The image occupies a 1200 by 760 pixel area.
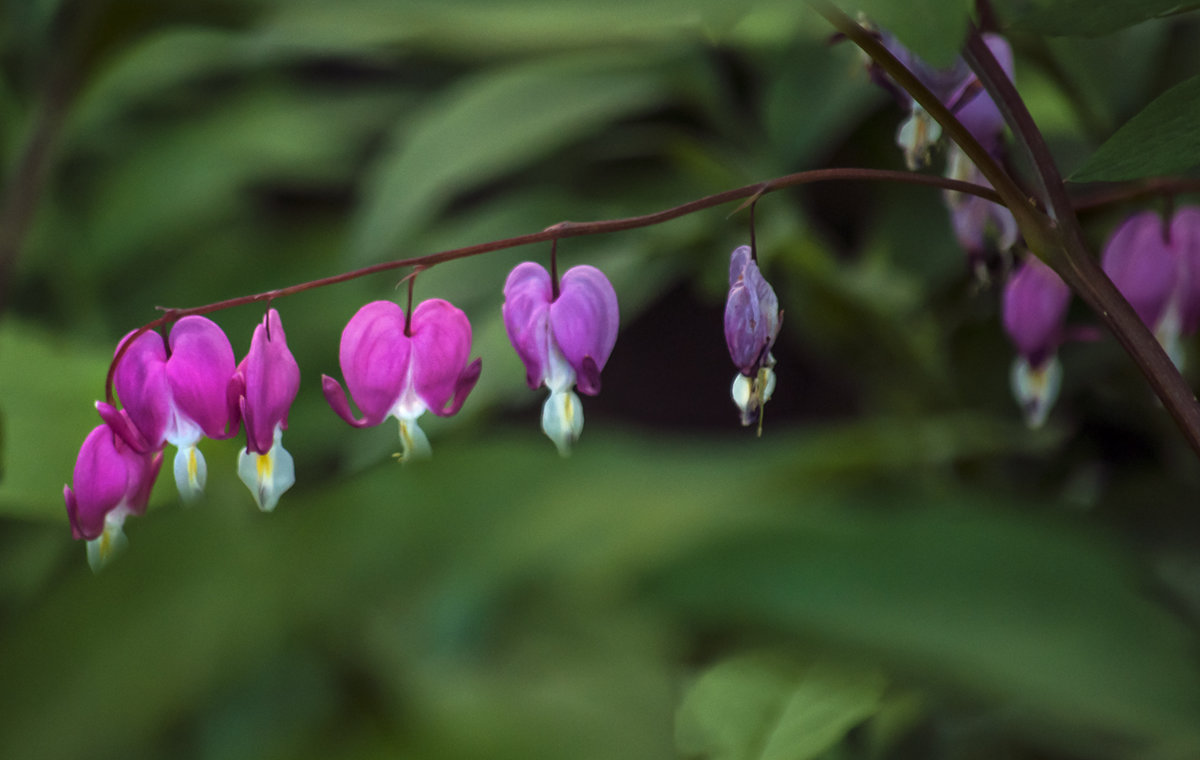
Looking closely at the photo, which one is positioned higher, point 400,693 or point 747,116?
point 747,116

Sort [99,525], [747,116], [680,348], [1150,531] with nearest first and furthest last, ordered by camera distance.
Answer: [99,525]
[1150,531]
[747,116]
[680,348]

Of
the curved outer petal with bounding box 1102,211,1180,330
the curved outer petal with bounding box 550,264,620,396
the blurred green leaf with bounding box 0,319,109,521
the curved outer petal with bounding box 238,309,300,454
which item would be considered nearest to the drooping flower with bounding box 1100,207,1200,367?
the curved outer petal with bounding box 1102,211,1180,330

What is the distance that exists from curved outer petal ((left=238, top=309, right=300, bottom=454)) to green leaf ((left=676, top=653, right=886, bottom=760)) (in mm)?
185

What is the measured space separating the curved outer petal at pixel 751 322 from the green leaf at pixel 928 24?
4.0 inches

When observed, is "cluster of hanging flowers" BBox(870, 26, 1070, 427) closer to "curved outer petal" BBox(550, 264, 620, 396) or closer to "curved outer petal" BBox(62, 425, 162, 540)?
"curved outer petal" BBox(550, 264, 620, 396)

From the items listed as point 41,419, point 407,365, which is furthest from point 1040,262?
point 41,419

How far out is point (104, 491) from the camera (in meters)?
0.37

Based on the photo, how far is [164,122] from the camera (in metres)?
1.37

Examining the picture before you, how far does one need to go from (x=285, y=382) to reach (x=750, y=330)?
16cm

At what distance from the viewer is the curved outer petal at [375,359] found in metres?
0.37

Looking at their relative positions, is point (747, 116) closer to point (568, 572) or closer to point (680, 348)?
point (680, 348)

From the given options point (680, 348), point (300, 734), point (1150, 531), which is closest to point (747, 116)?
point (680, 348)

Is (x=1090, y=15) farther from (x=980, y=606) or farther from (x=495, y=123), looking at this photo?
(x=495, y=123)

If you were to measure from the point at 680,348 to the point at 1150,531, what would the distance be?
0.90 metres
